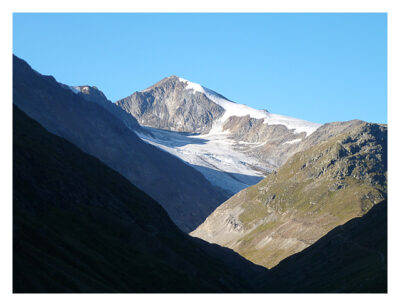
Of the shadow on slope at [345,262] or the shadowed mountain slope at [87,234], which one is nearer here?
the shadowed mountain slope at [87,234]

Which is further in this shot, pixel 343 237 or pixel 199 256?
pixel 343 237

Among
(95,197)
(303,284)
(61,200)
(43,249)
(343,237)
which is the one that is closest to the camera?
(43,249)

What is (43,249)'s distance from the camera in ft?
284

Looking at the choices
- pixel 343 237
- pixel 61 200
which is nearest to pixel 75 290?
pixel 61 200

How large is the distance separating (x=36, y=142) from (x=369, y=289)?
8291 centimetres

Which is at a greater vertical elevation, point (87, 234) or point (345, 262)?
point (87, 234)

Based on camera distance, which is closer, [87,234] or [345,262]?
[87,234]

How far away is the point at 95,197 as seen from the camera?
138625 millimetres

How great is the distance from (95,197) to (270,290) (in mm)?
48971

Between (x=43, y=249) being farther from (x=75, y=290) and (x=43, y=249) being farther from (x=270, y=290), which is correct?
(x=270, y=290)

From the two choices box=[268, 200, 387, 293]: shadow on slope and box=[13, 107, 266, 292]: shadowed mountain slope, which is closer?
box=[13, 107, 266, 292]: shadowed mountain slope

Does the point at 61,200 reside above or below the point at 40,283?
above

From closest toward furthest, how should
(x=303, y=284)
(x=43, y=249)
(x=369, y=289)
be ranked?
(x=43, y=249)
(x=369, y=289)
(x=303, y=284)
